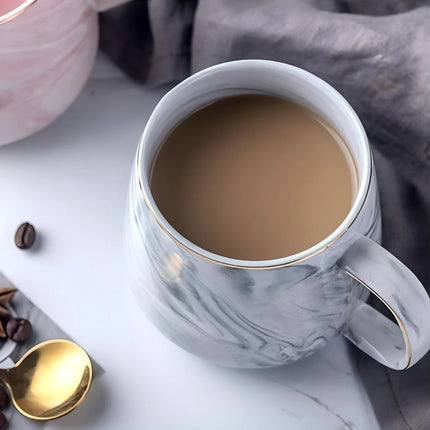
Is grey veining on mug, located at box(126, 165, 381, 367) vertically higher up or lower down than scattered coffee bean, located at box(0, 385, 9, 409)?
higher up

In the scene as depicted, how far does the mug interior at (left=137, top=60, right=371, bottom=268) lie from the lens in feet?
1.74

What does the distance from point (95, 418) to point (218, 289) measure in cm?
24

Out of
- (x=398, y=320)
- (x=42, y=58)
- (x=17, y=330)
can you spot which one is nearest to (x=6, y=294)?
(x=17, y=330)

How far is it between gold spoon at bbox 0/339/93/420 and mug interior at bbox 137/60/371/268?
22 cm

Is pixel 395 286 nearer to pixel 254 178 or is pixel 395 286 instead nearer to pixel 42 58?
pixel 254 178

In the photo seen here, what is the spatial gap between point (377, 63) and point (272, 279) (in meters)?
0.27

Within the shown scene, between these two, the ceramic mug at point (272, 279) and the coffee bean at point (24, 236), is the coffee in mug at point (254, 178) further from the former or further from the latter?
the coffee bean at point (24, 236)

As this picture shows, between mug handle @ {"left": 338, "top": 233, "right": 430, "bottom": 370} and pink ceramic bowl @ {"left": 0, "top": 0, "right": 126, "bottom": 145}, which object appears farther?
pink ceramic bowl @ {"left": 0, "top": 0, "right": 126, "bottom": 145}

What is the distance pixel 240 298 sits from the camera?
54cm

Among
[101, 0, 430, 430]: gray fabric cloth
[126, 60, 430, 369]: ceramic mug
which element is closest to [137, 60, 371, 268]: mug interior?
[126, 60, 430, 369]: ceramic mug

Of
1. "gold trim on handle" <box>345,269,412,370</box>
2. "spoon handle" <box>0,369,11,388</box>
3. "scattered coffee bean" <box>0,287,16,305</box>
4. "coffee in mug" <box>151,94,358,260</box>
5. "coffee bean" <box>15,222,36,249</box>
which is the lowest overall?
"spoon handle" <box>0,369,11,388</box>

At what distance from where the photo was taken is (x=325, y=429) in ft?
2.30

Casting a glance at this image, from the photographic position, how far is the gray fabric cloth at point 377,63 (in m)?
0.69

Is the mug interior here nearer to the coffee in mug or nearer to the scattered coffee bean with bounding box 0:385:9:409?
the coffee in mug
